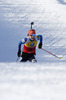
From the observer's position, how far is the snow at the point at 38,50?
1.61m

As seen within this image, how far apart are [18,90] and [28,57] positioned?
4.91 metres

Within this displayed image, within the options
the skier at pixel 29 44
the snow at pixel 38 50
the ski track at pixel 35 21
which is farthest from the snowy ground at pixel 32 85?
the ski track at pixel 35 21

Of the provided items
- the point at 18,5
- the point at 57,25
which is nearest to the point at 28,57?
the point at 57,25

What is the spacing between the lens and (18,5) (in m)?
13.0

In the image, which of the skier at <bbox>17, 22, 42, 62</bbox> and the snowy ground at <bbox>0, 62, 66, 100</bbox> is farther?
the skier at <bbox>17, 22, 42, 62</bbox>

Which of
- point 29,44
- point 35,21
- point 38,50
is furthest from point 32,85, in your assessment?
point 35,21

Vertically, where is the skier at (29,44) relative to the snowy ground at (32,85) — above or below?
below

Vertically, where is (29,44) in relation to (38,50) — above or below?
above

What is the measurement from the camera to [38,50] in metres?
9.52

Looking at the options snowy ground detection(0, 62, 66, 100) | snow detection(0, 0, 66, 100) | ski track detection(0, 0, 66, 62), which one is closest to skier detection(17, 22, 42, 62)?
snow detection(0, 0, 66, 100)

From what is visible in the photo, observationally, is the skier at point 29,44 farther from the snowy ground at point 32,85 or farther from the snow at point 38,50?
the snowy ground at point 32,85

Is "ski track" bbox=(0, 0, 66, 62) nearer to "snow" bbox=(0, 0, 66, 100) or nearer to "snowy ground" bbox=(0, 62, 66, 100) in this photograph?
"snow" bbox=(0, 0, 66, 100)

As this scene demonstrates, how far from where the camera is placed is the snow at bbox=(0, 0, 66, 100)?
1.61 m

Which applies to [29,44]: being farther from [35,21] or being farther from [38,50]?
[35,21]
